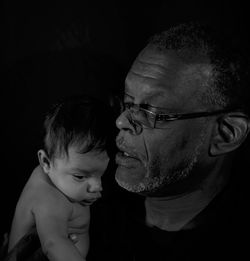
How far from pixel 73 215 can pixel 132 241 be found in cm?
22

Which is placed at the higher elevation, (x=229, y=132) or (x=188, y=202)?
(x=229, y=132)

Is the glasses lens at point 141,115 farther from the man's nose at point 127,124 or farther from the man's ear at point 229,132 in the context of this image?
the man's ear at point 229,132

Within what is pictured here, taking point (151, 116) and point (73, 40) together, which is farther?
point (73, 40)

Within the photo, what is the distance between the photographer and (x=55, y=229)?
4.95 ft

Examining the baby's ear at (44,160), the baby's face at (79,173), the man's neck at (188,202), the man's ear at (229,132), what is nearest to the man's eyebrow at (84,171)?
the baby's face at (79,173)

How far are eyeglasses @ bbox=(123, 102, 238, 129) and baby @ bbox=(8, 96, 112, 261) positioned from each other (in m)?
0.14

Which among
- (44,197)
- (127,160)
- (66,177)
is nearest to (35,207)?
(44,197)

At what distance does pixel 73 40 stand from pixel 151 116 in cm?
61

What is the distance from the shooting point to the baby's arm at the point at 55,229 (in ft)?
4.68

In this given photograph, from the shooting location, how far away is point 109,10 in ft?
6.07

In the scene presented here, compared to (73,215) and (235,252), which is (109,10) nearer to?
(73,215)

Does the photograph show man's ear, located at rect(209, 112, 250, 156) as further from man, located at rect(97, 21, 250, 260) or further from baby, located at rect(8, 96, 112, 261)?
baby, located at rect(8, 96, 112, 261)

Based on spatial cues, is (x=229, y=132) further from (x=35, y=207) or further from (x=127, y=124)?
(x=35, y=207)

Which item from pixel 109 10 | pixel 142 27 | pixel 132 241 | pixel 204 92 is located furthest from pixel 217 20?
pixel 132 241
